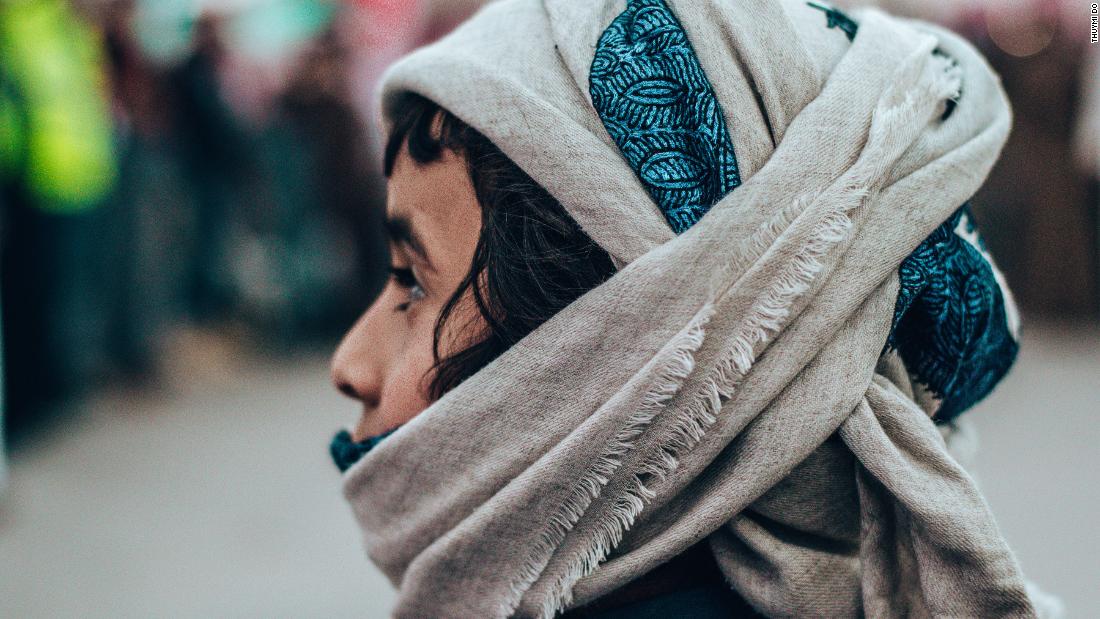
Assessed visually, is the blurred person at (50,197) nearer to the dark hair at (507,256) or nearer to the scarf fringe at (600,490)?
the dark hair at (507,256)

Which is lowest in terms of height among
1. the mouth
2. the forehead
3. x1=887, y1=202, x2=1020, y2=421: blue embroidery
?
x1=887, y1=202, x2=1020, y2=421: blue embroidery

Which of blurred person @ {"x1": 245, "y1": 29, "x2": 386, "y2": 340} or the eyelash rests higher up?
blurred person @ {"x1": 245, "y1": 29, "x2": 386, "y2": 340}

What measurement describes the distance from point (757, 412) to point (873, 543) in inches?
8.9

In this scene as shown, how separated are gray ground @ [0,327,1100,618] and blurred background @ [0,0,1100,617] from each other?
14 mm

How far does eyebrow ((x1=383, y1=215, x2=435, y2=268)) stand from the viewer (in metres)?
1.29

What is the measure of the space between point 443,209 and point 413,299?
6.0 inches

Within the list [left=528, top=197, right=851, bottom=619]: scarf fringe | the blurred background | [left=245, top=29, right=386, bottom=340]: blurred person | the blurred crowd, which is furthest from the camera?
[left=245, top=29, right=386, bottom=340]: blurred person

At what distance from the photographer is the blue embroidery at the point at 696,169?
1.12 m

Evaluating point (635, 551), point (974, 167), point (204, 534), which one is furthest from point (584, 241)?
point (204, 534)

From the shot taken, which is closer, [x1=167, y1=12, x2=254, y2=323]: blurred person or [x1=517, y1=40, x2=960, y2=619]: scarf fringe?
[x1=517, y1=40, x2=960, y2=619]: scarf fringe

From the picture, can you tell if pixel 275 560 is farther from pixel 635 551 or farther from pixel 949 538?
pixel 949 538

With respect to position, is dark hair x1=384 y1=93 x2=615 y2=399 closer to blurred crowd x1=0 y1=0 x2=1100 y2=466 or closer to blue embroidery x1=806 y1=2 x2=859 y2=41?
blue embroidery x1=806 y1=2 x2=859 y2=41

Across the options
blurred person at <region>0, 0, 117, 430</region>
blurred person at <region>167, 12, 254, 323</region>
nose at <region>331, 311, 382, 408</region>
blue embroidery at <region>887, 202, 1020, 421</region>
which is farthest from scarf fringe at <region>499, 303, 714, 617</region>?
blurred person at <region>167, 12, 254, 323</region>

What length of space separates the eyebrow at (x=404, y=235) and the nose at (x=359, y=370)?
0.12m
